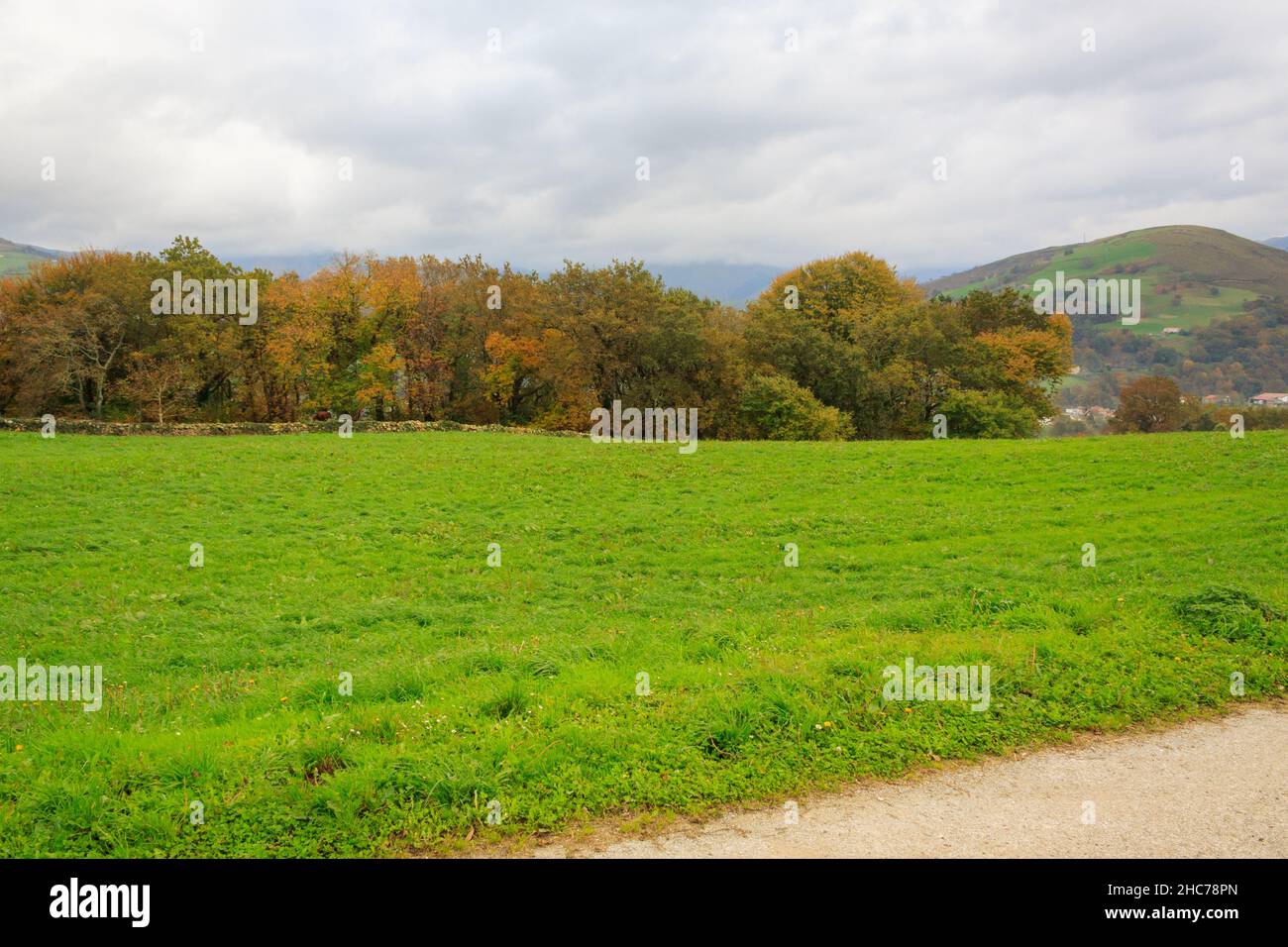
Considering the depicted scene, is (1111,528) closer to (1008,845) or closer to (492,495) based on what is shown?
(1008,845)

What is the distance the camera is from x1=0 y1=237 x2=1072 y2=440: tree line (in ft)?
166

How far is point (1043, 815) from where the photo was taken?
19.0ft

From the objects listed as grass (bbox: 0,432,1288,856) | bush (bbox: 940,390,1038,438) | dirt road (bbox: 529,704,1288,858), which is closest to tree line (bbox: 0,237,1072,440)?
bush (bbox: 940,390,1038,438)

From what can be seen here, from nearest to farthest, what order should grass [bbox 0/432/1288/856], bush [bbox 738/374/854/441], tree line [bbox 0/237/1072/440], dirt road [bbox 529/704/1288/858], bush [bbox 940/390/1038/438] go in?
dirt road [bbox 529/704/1288/858], grass [bbox 0/432/1288/856], bush [bbox 738/374/854/441], bush [bbox 940/390/1038/438], tree line [bbox 0/237/1072/440]

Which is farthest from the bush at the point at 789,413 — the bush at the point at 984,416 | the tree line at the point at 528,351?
the bush at the point at 984,416

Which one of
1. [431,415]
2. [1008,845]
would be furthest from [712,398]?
[1008,845]

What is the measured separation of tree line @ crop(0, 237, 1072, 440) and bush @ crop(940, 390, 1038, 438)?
5.2 inches

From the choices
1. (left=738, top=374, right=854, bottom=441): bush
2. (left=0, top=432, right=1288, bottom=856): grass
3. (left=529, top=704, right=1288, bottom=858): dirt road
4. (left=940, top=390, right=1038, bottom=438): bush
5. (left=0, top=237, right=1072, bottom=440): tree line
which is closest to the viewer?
(left=529, top=704, right=1288, bottom=858): dirt road

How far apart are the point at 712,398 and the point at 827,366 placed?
8.90 m

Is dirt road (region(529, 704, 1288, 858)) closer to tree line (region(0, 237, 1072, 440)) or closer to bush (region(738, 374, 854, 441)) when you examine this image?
bush (region(738, 374, 854, 441))

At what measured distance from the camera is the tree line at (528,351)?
166ft

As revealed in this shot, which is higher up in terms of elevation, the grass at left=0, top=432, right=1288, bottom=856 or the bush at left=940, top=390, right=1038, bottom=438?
the bush at left=940, top=390, right=1038, bottom=438

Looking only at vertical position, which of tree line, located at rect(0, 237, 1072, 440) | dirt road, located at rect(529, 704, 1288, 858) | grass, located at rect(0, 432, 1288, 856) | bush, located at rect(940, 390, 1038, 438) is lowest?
dirt road, located at rect(529, 704, 1288, 858)

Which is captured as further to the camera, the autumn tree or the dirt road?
the autumn tree
